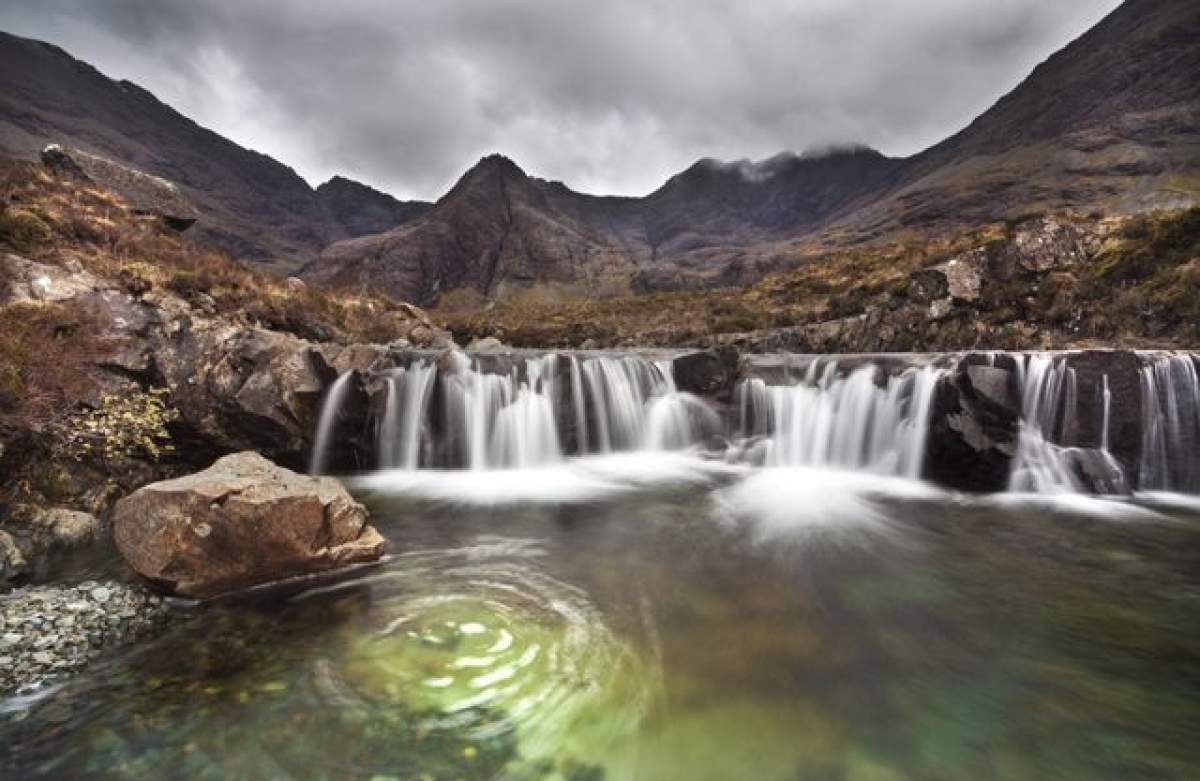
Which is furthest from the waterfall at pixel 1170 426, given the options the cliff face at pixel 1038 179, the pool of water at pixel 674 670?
→ the cliff face at pixel 1038 179

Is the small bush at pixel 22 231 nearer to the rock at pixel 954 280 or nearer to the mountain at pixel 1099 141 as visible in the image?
the rock at pixel 954 280

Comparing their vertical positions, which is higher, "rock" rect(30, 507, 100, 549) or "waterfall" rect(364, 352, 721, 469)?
"waterfall" rect(364, 352, 721, 469)

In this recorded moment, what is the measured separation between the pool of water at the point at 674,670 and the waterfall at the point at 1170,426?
3.86 meters

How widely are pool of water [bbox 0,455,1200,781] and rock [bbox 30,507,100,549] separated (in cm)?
408

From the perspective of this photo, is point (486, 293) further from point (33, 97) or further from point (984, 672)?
point (984, 672)

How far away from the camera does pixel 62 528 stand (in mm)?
8516

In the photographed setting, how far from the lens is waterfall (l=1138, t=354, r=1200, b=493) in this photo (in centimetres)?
1263

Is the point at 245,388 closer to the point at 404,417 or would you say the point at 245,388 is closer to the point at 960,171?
the point at 404,417

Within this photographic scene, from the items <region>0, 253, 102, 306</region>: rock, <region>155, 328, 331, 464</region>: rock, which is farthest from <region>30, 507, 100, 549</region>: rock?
<region>0, 253, 102, 306</region>: rock

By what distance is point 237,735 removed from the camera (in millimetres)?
4531

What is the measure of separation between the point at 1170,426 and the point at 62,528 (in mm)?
22785

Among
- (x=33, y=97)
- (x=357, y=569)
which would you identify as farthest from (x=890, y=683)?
(x=33, y=97)

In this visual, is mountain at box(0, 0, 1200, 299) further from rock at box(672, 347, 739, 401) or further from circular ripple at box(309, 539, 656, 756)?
circular ripple at box(309, 539, 656, 756)

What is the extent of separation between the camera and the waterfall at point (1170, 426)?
12.6 meters
